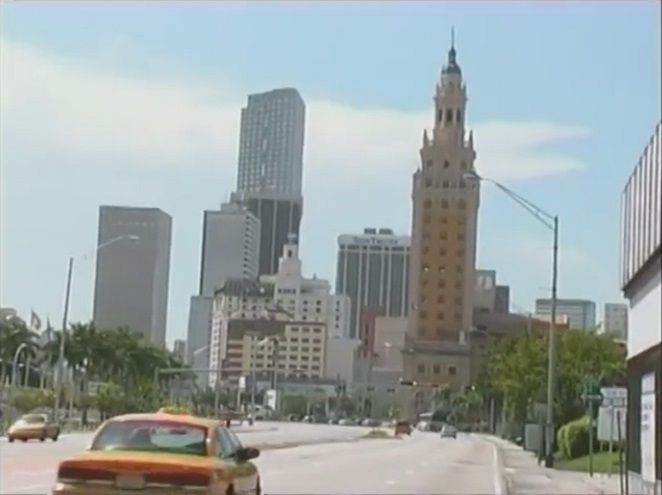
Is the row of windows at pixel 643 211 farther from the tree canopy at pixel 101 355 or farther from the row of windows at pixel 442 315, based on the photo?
the row of windows at pixel 442 315

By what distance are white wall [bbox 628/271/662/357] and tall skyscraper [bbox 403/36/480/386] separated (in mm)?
22449

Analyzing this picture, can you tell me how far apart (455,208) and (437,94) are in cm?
2617

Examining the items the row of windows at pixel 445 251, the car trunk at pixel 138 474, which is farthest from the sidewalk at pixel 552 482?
the row of windows at pixel 445 251

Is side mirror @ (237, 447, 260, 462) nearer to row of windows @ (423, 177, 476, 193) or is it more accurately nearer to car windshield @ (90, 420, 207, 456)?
car windshield @ (90, 420, 207, 456)

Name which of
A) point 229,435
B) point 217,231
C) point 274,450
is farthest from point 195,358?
point 229,435

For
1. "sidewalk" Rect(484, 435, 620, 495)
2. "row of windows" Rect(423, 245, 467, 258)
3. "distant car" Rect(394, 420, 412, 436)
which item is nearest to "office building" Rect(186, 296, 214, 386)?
"distant car" Rect(394, 420, 412, 436)

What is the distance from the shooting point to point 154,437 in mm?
18141

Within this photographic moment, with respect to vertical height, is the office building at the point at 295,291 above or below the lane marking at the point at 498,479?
above

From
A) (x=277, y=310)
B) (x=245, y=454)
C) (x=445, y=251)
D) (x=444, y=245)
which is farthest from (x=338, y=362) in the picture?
(x=245, y=454)

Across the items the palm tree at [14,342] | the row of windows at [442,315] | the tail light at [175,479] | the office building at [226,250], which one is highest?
the office building at [226,250]

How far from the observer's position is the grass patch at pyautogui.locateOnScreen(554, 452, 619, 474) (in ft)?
166

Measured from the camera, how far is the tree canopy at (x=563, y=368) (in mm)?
70625

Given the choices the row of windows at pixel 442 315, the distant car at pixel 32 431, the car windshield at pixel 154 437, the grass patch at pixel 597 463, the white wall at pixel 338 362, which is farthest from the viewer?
the white wall at pixel 338 362

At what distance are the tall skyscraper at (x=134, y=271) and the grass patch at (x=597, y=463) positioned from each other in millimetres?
19787
